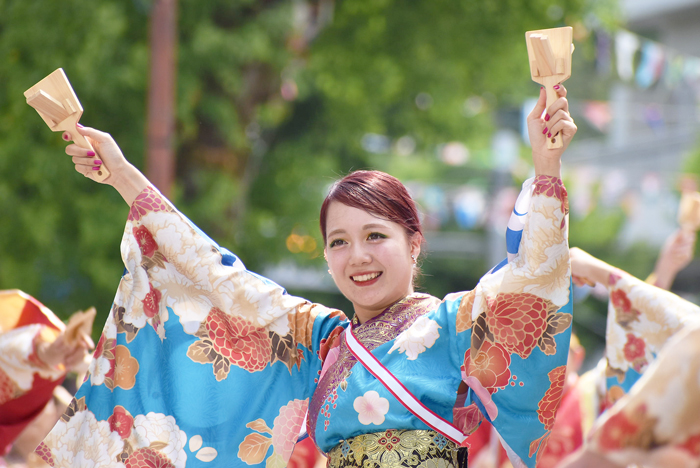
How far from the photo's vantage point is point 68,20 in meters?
4.66

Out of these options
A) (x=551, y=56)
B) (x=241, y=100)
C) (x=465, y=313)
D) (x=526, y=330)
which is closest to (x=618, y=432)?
(x=526, y=330)

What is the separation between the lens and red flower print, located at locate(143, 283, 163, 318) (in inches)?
80.4

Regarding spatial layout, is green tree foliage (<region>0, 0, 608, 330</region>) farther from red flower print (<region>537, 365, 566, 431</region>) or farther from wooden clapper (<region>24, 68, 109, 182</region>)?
red flower print (<region>537, 365, 566, 431</region>)

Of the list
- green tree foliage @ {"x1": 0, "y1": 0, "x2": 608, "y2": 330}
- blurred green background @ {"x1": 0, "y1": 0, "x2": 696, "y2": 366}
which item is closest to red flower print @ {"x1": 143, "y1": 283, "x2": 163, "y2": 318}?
green tree foliage @ {"x1": 0, "y1": 0, "x2": 608, "y2": 330}

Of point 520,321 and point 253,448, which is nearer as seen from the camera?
point 520,321

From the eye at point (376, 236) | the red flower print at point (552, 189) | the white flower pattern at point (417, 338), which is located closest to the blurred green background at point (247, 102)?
the eye at point (376, 236)

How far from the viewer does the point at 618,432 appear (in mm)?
1145

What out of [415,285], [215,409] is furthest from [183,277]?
[415,285]

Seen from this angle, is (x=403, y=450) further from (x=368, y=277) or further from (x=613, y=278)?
(x=613, y=278)

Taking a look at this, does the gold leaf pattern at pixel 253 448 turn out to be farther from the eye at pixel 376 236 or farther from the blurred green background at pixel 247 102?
the blurred green background at pixel 247 102

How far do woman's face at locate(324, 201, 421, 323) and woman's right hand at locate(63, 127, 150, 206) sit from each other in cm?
57

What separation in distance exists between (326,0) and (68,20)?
220cm

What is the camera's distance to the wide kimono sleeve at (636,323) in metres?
2.32

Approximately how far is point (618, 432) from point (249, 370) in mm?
1138
